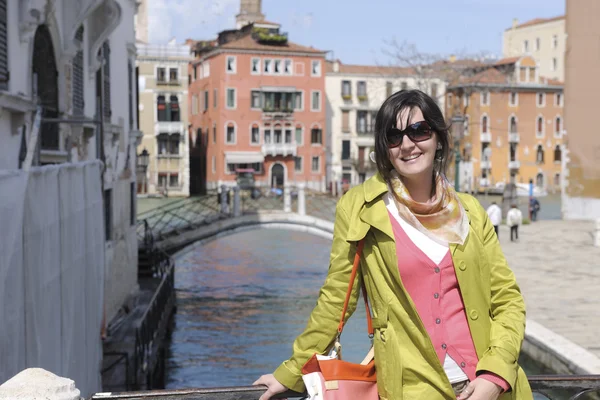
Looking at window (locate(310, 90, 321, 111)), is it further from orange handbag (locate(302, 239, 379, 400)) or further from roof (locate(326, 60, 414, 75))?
orange handbag (locate(302, 239, 379, 400))

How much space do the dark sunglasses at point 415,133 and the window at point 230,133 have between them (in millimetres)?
48729

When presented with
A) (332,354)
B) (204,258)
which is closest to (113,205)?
(332,354)

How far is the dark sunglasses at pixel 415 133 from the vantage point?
7.89 ft

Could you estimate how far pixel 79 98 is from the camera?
10.9m

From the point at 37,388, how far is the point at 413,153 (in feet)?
3.82

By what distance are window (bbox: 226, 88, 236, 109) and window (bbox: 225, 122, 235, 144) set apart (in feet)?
3.15

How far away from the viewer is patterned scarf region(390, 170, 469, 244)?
236cm

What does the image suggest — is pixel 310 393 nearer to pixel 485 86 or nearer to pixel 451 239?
pixel 451 239

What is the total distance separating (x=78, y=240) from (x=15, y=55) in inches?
84.7

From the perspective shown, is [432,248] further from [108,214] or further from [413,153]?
[108,214]

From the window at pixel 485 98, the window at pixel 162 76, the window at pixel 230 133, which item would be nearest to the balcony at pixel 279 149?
the window at pixel 230 133

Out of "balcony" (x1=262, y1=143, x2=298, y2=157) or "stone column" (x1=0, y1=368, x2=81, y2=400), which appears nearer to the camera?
"stone column" (x1=0, y1=368, x2=81, y2=400)

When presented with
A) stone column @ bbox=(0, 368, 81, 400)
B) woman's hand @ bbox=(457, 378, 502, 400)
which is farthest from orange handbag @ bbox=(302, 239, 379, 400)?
stone column @ bbox=(0, 368, 81, 400)

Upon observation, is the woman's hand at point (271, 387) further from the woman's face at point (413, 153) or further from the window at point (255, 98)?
the window at point (255, 98)
